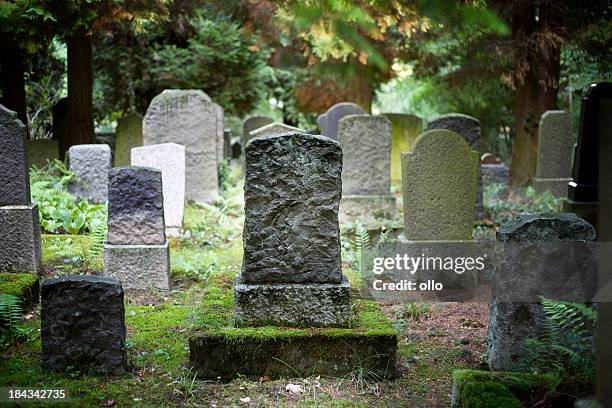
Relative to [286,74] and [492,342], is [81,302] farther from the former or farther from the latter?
[286,74]

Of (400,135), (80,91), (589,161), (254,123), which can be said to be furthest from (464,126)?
(80,91)

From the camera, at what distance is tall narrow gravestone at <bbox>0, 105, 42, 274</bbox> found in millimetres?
7215

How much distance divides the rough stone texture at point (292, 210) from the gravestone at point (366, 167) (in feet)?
19.4

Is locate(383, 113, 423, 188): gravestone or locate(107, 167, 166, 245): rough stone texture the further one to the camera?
locate(383, 113, 423, 188): gravestone

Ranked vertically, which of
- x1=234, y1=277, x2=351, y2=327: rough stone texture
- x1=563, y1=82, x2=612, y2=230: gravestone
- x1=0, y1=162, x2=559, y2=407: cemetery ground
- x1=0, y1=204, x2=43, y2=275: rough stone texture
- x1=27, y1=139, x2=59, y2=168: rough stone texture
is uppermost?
x1=27, y1=139, x2=59, y2=168: rough stone texture

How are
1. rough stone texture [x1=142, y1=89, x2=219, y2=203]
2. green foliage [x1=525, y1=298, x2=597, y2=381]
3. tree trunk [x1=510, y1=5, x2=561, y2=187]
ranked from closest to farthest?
green foliage [x1=525, y1=298, x2=597, y2=381] → rough stone texture [x1=142, y1=89, x2=219, y2=203] → tree trunk [x1=510, y1=5, x2=561, y2=187]

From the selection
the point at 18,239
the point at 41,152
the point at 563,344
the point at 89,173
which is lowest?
the point at 563,344

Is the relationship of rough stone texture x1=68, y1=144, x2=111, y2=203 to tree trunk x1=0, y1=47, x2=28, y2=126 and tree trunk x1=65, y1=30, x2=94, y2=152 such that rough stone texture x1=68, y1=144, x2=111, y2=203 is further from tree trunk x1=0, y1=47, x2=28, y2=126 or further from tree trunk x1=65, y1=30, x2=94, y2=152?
tree trunk x1=65, y1=30, x2=94, y2=152

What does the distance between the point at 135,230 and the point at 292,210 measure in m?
2.82

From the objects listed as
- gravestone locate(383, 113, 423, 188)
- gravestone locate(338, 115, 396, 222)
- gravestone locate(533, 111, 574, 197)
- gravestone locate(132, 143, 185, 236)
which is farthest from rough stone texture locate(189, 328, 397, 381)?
gravestone locate(383, 113, 423, 188)

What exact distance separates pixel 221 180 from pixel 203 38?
5737 mm

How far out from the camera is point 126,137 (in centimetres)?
1348

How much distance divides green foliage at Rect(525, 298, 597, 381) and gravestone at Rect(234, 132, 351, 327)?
1.44 metres

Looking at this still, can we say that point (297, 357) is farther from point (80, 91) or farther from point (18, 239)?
point (80, 91)
